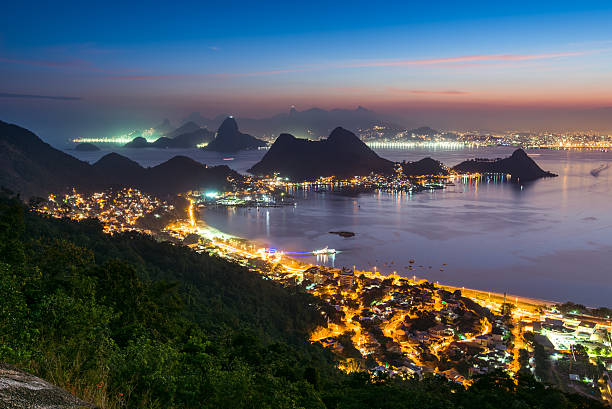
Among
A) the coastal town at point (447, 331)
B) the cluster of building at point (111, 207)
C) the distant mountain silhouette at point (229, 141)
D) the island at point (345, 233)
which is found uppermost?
the distant mountain silhouette at point (229, 141)

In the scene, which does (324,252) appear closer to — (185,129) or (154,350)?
(154,350)

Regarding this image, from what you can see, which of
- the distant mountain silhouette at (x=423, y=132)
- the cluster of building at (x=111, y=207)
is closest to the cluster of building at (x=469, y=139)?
the distant mountain silhouette at (x=423, y=132)

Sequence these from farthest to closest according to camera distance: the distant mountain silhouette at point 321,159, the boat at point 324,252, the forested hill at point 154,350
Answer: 1. the distant mountain silhouette at point 321,159
2. the boat at point 324,252
3. the forested hill at point 154,350

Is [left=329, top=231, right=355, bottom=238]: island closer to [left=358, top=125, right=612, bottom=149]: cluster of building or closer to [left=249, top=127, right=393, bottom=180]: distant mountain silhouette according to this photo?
[left=249, top=127, right=393, bottom=180]: distant mountain silhouette

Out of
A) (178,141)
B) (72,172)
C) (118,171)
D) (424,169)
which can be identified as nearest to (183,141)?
(178,141)

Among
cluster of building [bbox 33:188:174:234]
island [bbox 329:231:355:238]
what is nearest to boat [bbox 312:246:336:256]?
island [bbox 329:231:355:238]

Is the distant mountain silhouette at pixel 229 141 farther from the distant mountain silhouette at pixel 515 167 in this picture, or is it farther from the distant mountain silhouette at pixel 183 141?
the distant mountain silhouette at pixel 515 167
